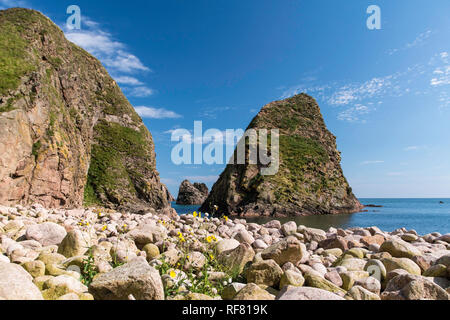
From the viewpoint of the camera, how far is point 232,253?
5.07 m

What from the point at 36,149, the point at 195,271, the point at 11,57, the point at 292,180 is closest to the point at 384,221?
the point at 292,180

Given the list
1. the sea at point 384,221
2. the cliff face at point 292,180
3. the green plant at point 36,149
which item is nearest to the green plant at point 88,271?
the green plant at point 36,149

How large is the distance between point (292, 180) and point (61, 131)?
40820 mm

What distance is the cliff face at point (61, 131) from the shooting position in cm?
1616

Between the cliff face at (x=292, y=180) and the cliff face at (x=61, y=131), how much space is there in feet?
51.0

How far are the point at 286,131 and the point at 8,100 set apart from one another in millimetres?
56324

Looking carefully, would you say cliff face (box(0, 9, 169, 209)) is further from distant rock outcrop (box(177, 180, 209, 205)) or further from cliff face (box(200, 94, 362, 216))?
distant rock outcrop (box(177, 180, 209, 205))

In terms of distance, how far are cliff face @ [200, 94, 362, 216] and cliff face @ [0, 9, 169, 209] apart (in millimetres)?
15530

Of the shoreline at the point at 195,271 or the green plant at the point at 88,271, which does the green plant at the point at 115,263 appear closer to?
the shoreline at the point at 195,271

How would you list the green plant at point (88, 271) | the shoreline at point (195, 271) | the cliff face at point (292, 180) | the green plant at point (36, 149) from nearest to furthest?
1. the shoreline at point (195, 271)
2. the green plant at point (88, 271)
3. the green plant at point (36, 149)
4. the cliff face at point (292, 180)

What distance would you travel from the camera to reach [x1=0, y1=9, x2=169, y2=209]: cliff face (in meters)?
16.2

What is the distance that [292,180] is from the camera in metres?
51.7
